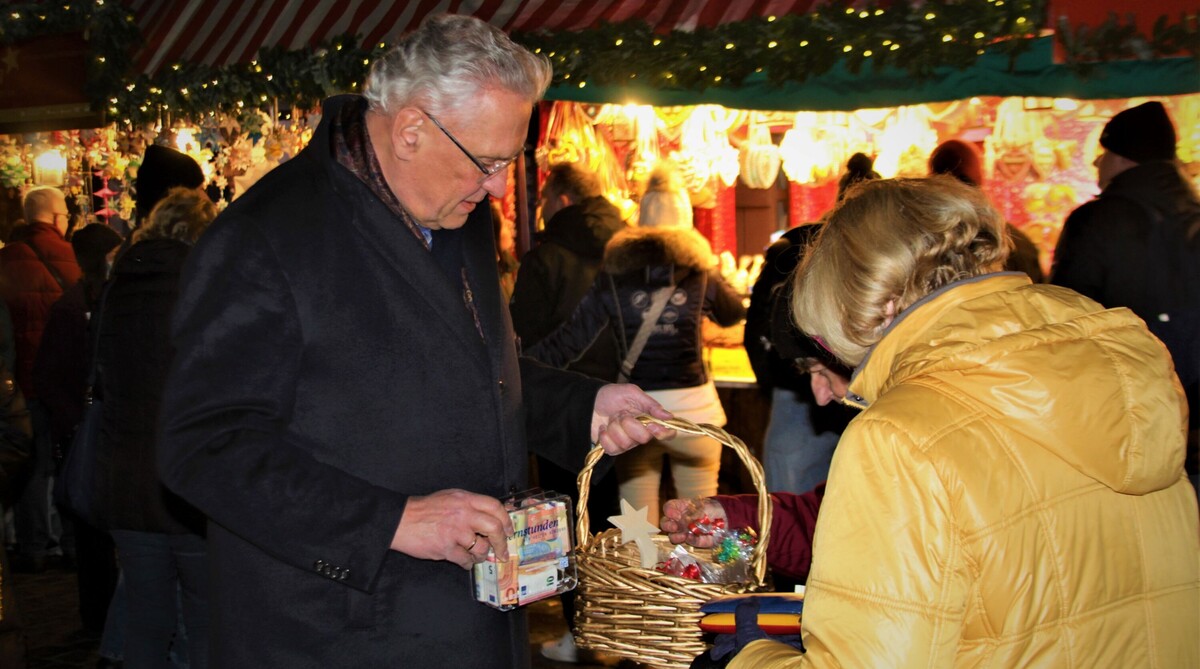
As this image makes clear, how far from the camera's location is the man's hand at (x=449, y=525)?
79.8 inches

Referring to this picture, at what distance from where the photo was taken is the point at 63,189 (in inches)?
338

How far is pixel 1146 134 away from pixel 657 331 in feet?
7.36

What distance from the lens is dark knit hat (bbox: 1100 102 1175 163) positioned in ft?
14.7

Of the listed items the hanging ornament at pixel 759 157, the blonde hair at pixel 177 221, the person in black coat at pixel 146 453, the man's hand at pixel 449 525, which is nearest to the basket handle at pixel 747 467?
the man's hand at pixel 449 525

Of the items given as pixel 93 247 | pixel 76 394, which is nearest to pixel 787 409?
pixel 76 394

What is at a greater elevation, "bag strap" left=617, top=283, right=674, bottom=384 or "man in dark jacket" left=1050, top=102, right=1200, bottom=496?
"man in dark jacket" left=1050, top=102, right=1200, bottom=496

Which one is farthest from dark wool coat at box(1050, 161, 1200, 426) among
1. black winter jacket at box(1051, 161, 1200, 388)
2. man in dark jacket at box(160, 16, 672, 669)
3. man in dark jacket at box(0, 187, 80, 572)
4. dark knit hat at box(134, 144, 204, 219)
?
man in dark jacket at box(0, 187, 80, 572)

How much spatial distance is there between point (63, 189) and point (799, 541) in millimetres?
7700

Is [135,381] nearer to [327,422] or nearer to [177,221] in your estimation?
[177,221]

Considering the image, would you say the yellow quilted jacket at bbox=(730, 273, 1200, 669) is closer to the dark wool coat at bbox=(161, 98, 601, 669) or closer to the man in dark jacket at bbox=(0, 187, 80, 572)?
the dark wool coat at bbox=(161, 98, 601, 669)

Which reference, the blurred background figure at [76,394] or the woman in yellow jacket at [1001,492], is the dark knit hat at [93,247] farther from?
the woman in yellow jacket at [1001,492]

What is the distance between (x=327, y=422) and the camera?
2.12 metres

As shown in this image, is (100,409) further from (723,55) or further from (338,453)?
(723,55)

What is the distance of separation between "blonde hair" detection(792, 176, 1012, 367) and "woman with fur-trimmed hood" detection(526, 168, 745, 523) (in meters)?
3.20
